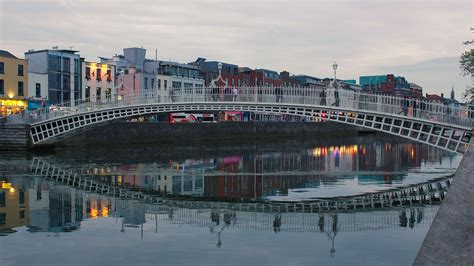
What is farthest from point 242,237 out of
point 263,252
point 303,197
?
point 303,197

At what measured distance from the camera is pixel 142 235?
12.6 metres

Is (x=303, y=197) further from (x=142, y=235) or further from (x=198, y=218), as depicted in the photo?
(x=142, y=235)

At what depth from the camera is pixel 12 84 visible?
4938 cm

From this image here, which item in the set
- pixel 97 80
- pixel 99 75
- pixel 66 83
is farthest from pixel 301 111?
pixel 99 75

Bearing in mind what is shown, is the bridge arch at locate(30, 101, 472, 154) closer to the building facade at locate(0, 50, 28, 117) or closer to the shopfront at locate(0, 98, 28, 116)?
the shopfront at locate(0, 98, 28, 116)

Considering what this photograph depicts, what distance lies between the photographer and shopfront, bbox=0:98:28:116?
47562 mm

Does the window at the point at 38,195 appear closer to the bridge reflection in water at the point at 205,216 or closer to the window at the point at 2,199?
the bridge reflection in water at the point at 205,216

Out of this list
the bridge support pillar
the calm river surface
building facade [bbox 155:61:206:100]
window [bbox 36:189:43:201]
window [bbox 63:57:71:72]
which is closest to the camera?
the calm river surface

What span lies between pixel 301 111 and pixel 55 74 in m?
32.9

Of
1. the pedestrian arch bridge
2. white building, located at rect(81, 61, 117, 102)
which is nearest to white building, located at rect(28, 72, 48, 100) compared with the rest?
white building, located at rect(81, 61, 117, 102)

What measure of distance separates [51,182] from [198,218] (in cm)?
1005

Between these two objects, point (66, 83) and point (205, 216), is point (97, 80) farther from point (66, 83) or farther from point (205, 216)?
point (205, 216)

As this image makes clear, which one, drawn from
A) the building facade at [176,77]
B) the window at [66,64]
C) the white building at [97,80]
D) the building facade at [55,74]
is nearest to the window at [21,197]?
the building facade at [55,74]

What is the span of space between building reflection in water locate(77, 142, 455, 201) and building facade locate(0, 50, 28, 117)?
23.5 meters
